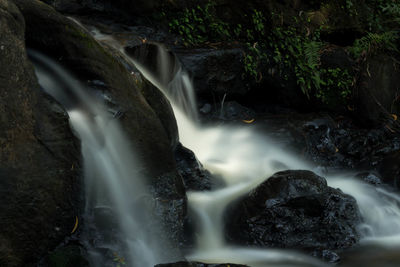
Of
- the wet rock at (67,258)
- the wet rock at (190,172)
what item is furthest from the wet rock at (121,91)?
the wet rock at (67,258)

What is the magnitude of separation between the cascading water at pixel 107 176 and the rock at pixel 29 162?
23 centimetres

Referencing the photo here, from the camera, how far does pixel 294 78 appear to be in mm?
7391

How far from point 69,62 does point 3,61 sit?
3.08ft

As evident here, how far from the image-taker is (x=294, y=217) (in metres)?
4.12

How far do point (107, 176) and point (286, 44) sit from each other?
4.84m

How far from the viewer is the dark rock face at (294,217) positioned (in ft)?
13.2

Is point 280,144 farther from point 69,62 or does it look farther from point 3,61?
point 3,61

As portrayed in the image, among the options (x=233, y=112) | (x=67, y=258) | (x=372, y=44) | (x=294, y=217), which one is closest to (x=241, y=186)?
(x=294, y=217)

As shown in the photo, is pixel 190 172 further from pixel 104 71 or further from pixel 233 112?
pixel 233 112

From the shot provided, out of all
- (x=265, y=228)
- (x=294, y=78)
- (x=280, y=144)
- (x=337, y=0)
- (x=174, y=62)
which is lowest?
(x=265, y=228)

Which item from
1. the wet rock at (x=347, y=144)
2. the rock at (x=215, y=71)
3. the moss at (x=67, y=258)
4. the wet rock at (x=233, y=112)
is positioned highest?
the rock at (x=215, y=71)

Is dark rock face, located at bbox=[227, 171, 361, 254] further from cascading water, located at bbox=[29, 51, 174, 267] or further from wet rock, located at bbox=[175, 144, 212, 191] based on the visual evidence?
cascading water, located at bbox=[29, 51, 174, 267]

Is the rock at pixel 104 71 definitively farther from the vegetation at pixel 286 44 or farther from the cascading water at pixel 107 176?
the vegetation at pixel 286 44

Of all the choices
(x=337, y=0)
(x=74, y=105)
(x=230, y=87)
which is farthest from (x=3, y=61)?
(x=337, y=0)
